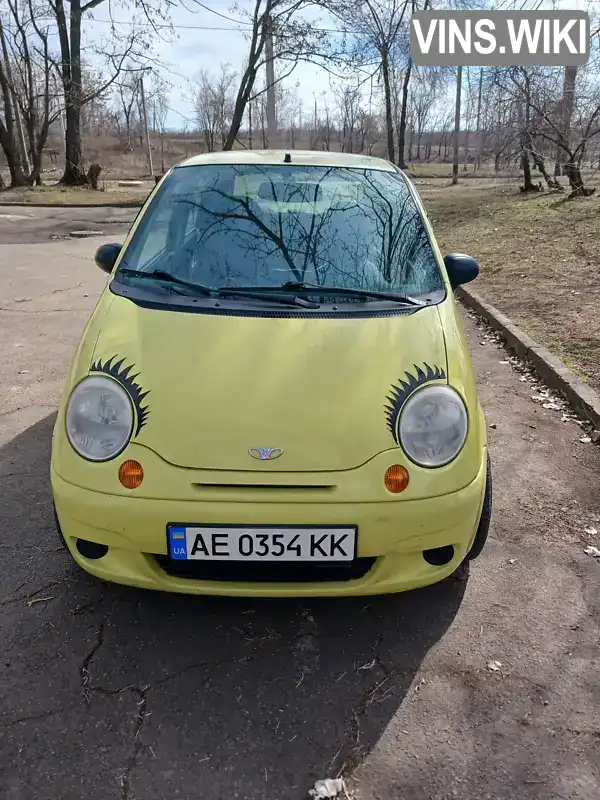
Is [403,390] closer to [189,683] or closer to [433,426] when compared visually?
[433,426]

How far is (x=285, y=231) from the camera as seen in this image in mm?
2941

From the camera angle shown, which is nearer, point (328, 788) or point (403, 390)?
point (328, 788)

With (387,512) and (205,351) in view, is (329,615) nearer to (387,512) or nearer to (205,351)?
(387,512)

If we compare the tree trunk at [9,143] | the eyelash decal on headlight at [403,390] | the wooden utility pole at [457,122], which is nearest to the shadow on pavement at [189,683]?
the eyelash decal on headlight at [403,390]

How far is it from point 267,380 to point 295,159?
173cm

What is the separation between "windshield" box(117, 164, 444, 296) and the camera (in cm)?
275

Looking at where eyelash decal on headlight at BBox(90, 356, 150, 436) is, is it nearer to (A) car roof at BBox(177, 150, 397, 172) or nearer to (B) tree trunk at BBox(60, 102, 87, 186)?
(A) car roof at BBox(177, 150, 397, 172)

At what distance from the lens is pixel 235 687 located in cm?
208

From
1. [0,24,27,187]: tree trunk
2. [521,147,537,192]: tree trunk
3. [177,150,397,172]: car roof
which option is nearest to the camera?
[177,150,397,172]: car roof

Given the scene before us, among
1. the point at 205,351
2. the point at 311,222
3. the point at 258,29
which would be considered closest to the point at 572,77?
the point at 258,29

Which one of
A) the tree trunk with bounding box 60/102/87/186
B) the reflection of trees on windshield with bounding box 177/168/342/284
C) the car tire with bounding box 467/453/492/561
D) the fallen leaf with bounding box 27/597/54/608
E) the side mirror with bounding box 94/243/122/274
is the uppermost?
the tree trunk with bounding box 60/102/87/186

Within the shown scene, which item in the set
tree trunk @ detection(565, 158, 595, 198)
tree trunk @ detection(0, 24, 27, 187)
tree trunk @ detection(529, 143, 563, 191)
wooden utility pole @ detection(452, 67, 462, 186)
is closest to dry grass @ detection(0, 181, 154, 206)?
tree trunk @ detection(0, 24, 27, 187)

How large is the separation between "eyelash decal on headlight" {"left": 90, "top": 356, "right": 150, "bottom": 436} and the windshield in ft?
2.00

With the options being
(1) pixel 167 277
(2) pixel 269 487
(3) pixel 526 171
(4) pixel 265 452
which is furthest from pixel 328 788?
(3) pixel 526 171
